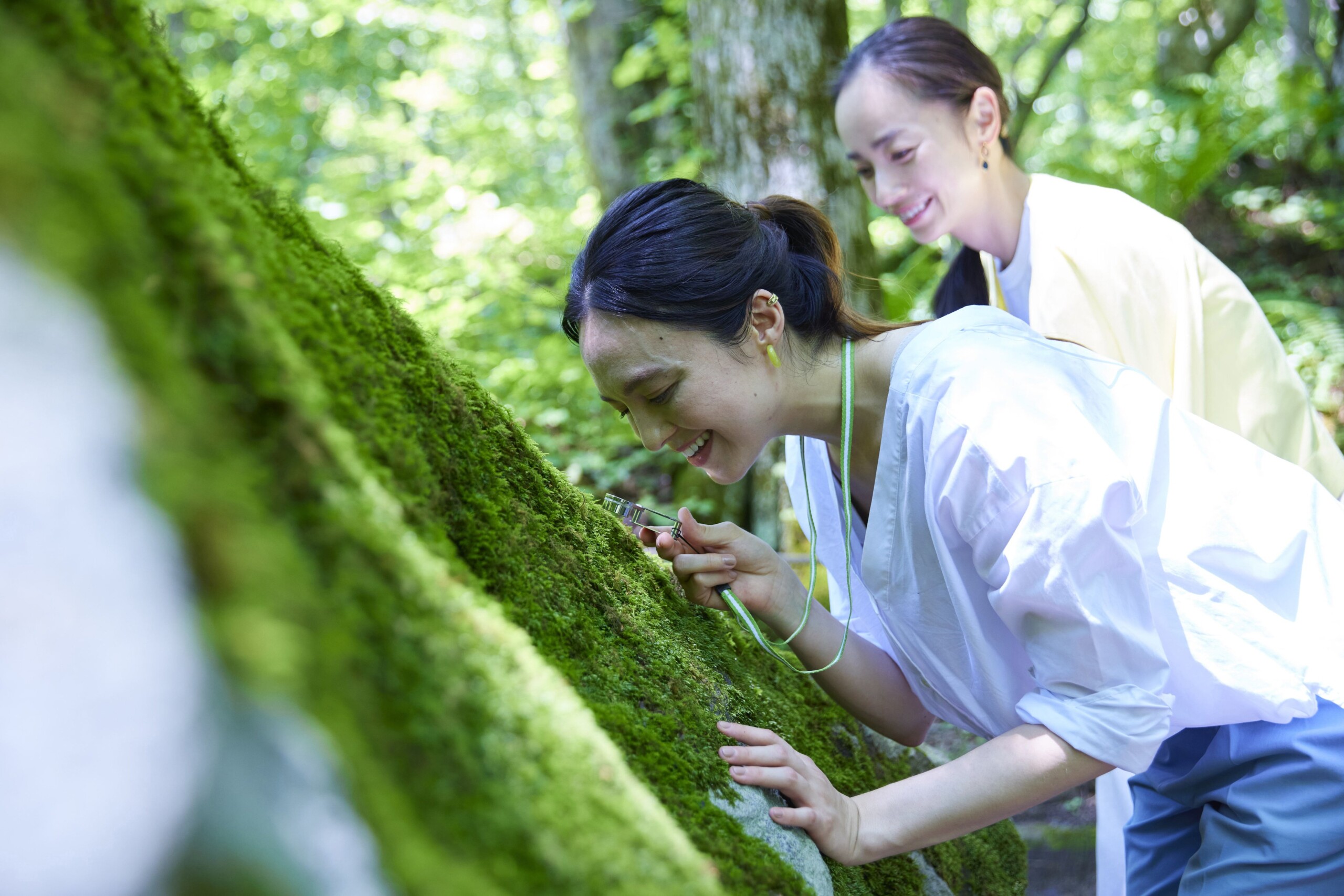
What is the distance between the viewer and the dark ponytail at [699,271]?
72.0 inches

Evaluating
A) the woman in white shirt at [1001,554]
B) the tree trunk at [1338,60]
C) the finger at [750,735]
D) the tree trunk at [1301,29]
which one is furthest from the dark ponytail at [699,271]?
the tree trunk at [1301,29]

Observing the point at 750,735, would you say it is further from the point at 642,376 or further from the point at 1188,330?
the point at 1188,330

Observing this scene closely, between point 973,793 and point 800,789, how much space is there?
0.30m

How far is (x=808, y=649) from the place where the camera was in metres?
2.06

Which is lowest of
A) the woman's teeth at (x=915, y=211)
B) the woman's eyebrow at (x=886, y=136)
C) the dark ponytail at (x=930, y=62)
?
the woman's teeth at (x=915, y=211)

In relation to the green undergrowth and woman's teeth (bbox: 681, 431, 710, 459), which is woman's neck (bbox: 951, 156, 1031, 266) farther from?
the green undergrowth

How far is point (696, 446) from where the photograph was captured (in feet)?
6.53

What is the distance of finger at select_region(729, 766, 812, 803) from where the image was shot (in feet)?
4.67

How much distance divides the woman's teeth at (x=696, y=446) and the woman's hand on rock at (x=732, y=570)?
0.42ft

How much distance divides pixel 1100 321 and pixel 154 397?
8.90 feet

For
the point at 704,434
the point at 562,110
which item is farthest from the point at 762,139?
the point at 562,110

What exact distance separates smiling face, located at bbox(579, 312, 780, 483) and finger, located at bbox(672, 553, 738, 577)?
21 centimetres

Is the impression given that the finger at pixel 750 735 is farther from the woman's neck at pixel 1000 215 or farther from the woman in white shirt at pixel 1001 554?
the woman's neck at pixel 1000 215

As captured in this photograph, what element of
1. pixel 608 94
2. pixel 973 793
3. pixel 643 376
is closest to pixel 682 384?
pixel 643 376
